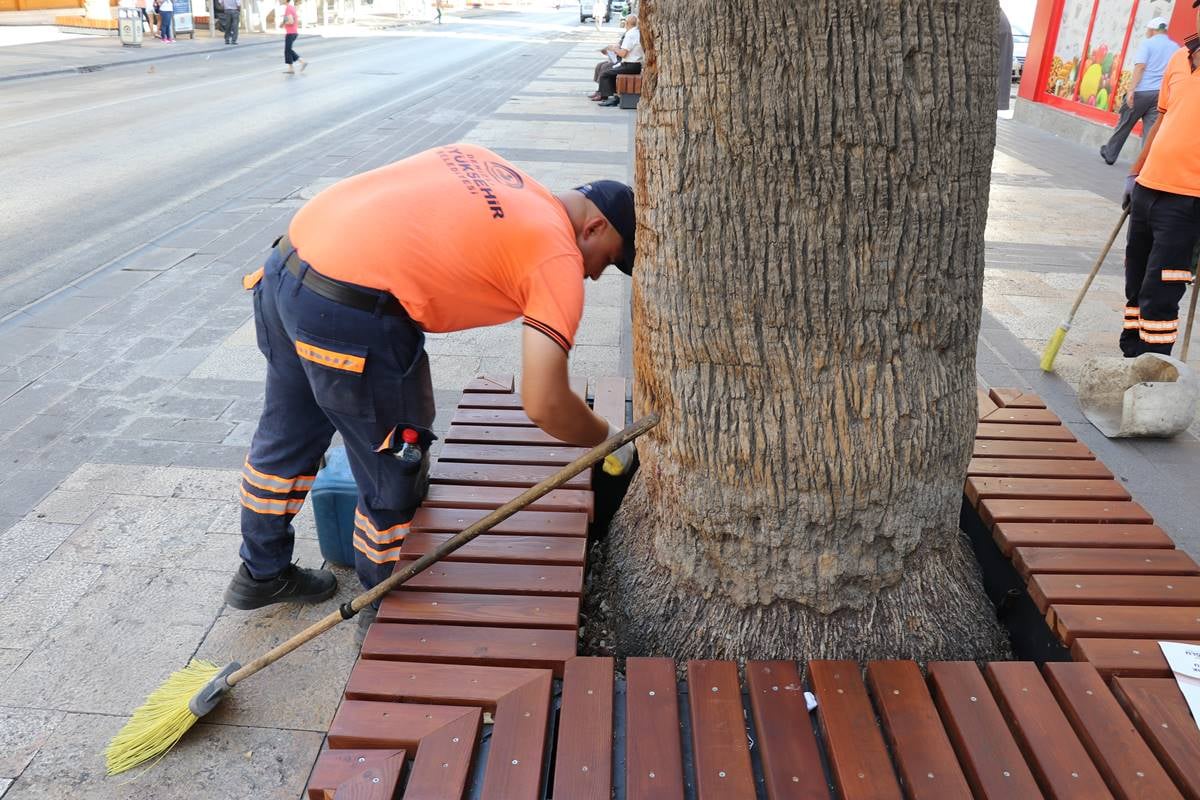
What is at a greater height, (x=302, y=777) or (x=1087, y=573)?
(x=1087, y=573)

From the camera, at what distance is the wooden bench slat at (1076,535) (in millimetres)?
2430

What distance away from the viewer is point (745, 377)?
209 cm

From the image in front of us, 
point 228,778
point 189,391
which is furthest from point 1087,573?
point 189,391

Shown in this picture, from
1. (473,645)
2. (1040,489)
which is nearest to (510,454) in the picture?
(473,645)

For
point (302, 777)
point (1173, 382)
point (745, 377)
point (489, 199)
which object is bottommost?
point (302, 777)

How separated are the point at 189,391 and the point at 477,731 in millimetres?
3145

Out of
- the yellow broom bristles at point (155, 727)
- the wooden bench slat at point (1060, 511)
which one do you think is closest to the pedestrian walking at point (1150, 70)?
the wooden bench slat at point (1060, 511)

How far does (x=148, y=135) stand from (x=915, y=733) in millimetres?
12006

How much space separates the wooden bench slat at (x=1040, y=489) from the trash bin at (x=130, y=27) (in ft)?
86.8

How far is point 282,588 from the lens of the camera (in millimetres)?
2887

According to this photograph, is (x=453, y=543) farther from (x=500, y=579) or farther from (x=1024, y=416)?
(x=1024, y=416)

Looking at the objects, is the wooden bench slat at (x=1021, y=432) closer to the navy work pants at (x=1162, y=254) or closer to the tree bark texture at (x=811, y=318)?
the tree bark texture at (x=811, y=318)

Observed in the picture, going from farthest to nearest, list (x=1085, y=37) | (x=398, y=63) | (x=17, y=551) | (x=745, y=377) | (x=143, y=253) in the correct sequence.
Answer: (x=398, y=63), (x=1085, y=37), (x=143, y=253), (x=17, y=551), (x=745, y=377)

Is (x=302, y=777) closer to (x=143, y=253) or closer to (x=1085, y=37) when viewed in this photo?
(x=143, y=253)
